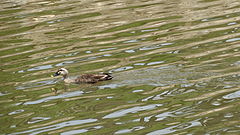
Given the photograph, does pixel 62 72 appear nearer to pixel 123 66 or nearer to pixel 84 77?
pixel 84 77

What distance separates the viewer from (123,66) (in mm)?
15984

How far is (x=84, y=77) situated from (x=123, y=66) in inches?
51.0

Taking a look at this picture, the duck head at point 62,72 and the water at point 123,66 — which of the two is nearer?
the water at point 123,66

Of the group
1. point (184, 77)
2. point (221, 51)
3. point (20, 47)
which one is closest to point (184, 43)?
A: point (221, 51)

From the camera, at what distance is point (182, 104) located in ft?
40.1

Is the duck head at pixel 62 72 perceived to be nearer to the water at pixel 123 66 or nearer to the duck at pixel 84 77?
the duck at pixel 84 77

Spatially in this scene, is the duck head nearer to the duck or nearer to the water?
the duck

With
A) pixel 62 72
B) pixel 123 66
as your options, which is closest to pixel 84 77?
pixel 62 72

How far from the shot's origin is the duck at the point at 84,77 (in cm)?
1466

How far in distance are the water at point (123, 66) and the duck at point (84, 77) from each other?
0.15 meters

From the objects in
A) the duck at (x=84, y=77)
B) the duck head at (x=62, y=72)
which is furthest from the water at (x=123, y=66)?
the duck head at (x=62, y=72)

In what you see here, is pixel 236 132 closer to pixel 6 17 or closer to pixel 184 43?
pixel 184 43

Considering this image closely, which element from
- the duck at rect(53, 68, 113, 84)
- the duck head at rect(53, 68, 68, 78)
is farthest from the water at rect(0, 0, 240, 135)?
the duck head at rect(53, 68, 68, 78)

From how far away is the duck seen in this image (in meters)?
14.7
